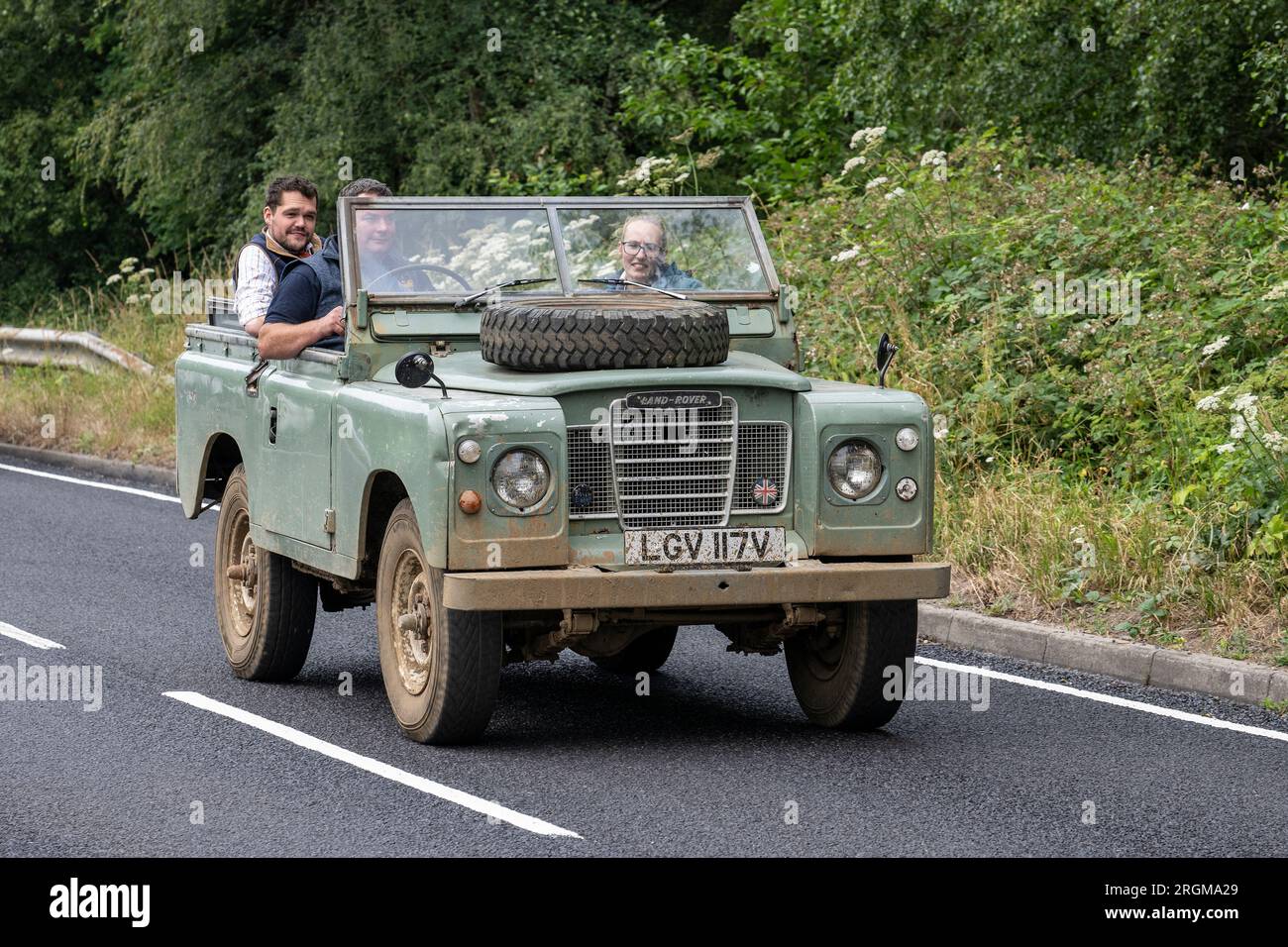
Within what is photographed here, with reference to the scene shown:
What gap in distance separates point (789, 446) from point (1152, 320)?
5878 mm

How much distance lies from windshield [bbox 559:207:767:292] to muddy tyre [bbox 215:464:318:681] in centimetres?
189

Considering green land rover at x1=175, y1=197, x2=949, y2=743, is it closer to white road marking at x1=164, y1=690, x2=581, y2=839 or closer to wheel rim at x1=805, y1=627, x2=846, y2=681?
wheel rim at x1=805, y1=627, x2=846, y2=681

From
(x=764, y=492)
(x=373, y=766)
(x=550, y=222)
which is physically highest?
(x=550, y=222)

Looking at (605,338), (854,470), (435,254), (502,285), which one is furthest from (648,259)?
(854,470)

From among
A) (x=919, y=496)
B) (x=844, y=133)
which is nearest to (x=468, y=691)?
(x=919, y=496)

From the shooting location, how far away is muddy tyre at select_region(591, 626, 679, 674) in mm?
9516

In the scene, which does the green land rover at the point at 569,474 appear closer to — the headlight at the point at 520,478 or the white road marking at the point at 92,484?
the headlight at the point at 520,478

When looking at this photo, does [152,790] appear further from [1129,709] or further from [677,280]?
[1129,709]

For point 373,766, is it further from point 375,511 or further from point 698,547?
point 698,547

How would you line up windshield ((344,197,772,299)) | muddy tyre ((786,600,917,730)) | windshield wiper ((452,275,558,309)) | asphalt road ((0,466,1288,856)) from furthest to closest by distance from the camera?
1. windshield ((344,197,772,299))
2. windshield wiper ((452,275,558,309))
3. muddy tyre ((786,600,917,730))
4. asphalt road ((0,466,1288,856))

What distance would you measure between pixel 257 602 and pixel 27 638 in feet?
5.36

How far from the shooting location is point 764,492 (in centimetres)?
784

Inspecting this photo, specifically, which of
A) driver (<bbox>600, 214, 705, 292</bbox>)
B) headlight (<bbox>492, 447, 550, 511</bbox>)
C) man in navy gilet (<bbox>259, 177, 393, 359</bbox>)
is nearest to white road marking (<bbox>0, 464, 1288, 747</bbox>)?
headlight (<bbox>492, 447, 550, 511</bbox>)

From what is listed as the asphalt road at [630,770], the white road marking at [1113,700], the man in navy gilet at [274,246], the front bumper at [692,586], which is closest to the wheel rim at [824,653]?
the asphalt road at [630,770]
